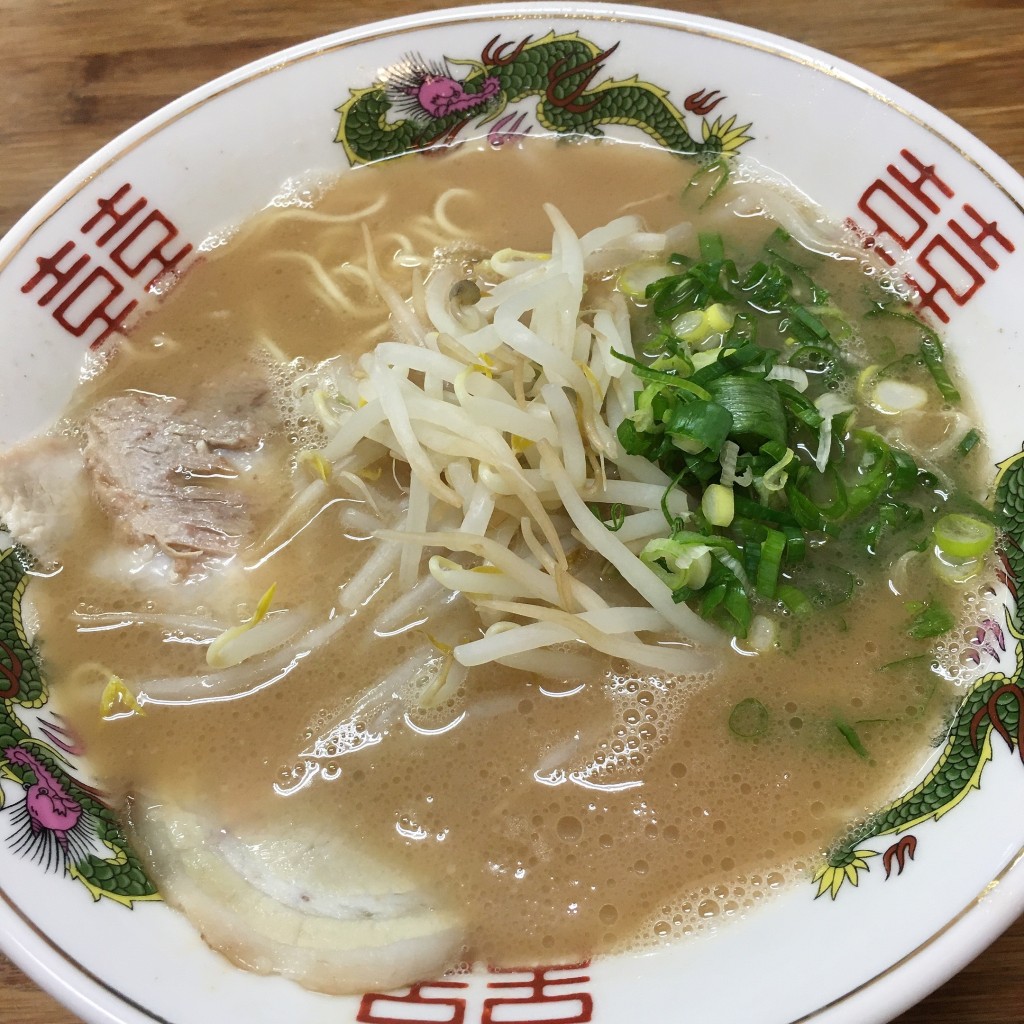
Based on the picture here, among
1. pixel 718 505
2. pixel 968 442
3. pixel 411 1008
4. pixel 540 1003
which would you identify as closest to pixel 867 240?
pixel 968 442

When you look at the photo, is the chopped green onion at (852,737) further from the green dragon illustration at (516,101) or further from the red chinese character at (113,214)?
the red chinese character at (113,214)

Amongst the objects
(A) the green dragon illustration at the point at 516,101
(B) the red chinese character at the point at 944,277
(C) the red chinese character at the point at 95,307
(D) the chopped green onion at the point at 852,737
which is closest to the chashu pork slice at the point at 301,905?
(D) the chopped green onion at the point at 852,737

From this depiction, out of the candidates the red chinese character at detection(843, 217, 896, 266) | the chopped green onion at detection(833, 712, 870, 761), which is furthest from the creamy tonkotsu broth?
the red chinese character at detection(843, 217, 896, 266)

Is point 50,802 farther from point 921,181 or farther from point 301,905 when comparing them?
point 921,181

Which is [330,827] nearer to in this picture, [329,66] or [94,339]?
[94,339]

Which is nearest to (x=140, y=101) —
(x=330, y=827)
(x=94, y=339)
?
(x=94, y=339)

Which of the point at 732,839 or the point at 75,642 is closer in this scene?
the point at 732,839

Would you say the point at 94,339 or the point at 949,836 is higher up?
the point at 94,339

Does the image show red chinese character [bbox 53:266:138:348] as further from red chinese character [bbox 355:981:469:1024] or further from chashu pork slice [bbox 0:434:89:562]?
red chinese character [bbox 355:981:469:1024]
